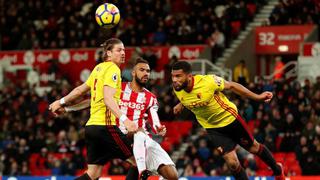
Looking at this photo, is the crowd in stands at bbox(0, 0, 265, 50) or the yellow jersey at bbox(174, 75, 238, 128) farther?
the crowd in stands at bbox(0, 0, 265, 50)

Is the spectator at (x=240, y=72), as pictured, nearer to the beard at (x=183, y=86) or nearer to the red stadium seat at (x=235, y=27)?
the red stadium seat at (x=235, y=27)

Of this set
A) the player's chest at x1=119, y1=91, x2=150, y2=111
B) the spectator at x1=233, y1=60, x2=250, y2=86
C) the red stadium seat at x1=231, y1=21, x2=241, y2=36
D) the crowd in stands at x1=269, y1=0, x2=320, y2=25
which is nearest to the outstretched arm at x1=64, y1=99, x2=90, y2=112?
the player's chest at x1=119, y1=91, x2=150, y2=111

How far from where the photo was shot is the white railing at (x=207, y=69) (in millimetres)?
26311

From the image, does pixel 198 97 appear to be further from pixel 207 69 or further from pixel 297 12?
pixel 297 12

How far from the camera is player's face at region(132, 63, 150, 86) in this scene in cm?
1261

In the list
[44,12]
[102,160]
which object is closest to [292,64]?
[44,12]

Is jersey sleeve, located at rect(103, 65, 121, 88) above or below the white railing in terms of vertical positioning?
above

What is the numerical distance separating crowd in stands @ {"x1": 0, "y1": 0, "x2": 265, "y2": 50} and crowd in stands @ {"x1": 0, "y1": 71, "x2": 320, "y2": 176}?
297cm

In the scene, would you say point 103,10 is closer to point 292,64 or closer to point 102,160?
point 102,160

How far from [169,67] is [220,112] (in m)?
12.0

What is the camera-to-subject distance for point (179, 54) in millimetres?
27781

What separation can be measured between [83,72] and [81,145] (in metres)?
5.25

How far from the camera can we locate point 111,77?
1177 cm

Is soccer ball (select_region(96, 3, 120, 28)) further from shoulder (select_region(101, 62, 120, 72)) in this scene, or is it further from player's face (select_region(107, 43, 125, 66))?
shoulder (select_region(101, 62, 120, 72))
